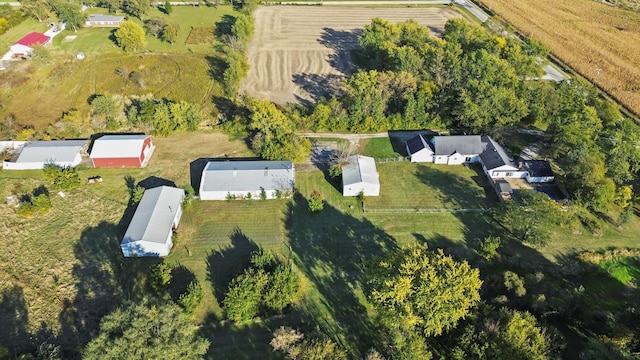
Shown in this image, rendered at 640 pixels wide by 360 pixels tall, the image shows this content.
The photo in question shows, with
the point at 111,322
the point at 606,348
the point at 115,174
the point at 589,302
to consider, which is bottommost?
the point at 115,174

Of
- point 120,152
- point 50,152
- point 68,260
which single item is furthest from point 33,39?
point 68,260

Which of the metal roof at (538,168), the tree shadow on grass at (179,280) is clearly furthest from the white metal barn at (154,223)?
the metal roof at (538,168)

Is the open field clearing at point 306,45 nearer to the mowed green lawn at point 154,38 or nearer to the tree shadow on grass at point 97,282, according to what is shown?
the mowed green lawn at point 154,38

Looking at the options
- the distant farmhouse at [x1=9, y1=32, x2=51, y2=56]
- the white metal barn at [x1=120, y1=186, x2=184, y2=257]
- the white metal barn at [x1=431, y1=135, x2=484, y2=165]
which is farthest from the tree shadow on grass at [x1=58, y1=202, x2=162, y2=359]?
the distant farmhouse at [x1=9, y1=32, x2=51, y2=56]

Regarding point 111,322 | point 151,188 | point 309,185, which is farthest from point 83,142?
point 111,322

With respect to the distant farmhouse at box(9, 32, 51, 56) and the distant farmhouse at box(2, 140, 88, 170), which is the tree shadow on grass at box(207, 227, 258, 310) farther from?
the distant farmhouse at box(9, 32, 51, 56)

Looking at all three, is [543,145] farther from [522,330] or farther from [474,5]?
[474,5]
